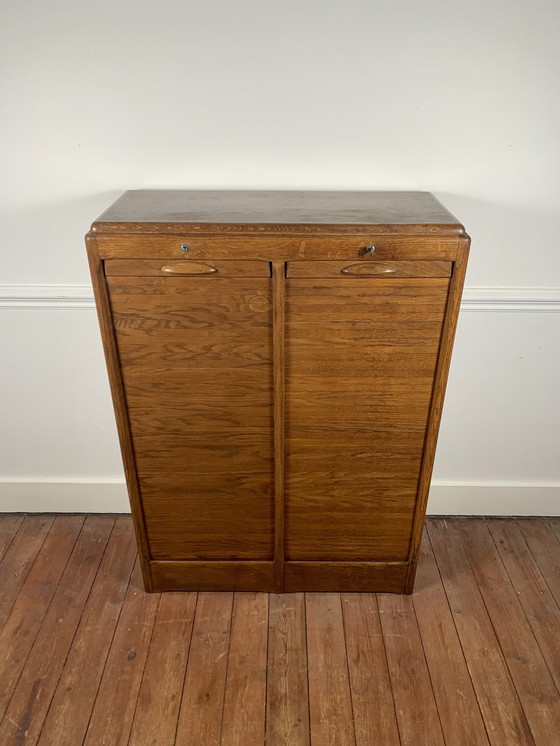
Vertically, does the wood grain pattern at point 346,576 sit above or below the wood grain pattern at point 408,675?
above

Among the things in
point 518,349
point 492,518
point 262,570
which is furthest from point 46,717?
point 518,349

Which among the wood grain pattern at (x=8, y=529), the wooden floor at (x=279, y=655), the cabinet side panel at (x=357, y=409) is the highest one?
the cabinet side panel at (x=357, y=409)

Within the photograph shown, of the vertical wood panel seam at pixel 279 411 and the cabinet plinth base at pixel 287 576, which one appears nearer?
the vertical wood panel seam at pixel 279 411

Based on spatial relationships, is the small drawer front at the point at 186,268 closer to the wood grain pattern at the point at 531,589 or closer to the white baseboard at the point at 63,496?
the white baseboard at the point at 63,496

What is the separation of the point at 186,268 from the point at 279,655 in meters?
1.18

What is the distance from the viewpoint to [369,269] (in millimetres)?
1479

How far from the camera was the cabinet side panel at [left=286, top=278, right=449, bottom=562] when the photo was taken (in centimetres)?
153

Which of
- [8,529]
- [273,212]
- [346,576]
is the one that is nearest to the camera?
[273,212]

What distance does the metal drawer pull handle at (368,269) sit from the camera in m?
1.48

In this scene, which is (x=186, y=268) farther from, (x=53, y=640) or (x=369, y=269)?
(x=53, y=640)

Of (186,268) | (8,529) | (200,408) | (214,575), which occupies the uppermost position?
(186,268)

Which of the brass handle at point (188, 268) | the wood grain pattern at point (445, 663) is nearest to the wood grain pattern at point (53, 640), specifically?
the wood grain pattern at point (445, 663)

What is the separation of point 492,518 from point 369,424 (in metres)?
0.97

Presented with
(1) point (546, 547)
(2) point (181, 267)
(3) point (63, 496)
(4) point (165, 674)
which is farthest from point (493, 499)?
(3) point (63, 496)
